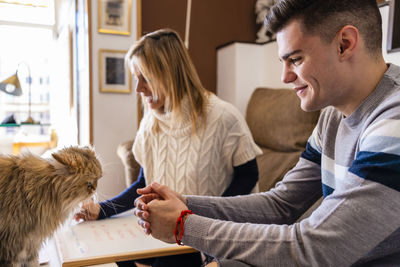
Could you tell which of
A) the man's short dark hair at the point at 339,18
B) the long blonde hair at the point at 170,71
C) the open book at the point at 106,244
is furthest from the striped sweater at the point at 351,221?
the long blonde hair at the point at 170,71

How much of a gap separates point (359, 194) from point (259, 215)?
17.7 inches

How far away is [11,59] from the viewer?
4.20 m

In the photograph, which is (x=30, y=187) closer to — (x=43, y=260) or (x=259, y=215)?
(x=43, y=260)

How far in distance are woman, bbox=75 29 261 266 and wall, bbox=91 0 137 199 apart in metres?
1.34

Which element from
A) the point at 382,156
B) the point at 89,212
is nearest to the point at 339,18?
the point at 382,156

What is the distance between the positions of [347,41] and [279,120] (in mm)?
1690

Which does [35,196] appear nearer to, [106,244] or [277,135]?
[106,244]

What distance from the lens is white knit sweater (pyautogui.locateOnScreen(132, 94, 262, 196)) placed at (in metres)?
1.47

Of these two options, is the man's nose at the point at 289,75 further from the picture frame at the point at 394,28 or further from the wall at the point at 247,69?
the wall at the point at 247,69

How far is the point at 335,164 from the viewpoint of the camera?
0.89m

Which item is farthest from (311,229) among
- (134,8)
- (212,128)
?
(134,8)

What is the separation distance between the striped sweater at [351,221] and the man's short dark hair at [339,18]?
0.33 ft

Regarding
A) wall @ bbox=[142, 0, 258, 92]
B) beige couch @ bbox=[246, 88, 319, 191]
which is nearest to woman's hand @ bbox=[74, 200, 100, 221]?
beige couch @ bbox=[246, 88, 319, 191]

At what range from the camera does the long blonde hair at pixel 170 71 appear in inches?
57.0
